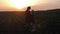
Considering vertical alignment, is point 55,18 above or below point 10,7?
below

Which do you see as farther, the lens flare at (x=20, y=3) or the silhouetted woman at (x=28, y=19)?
the lens flare at (x=20, y=3)

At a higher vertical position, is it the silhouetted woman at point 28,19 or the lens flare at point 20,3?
the lens flare at point 20,3

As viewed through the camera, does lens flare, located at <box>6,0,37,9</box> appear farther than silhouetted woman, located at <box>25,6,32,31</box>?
Yes

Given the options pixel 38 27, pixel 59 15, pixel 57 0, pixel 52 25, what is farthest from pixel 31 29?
pixel 57 0

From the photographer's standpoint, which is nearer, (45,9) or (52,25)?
(52,25)

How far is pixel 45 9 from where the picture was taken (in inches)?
121

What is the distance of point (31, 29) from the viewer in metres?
2.86

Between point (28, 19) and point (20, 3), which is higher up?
point (20, 3)

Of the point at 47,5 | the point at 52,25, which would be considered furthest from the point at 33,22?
the point at 47,5

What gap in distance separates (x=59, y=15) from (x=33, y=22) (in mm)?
618

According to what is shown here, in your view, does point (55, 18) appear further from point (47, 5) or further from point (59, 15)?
point (47, 5)

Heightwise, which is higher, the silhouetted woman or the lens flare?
the lens flare

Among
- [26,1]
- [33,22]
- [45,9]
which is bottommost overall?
[33,22]

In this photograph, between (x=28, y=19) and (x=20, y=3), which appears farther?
(x=20, y=3)
